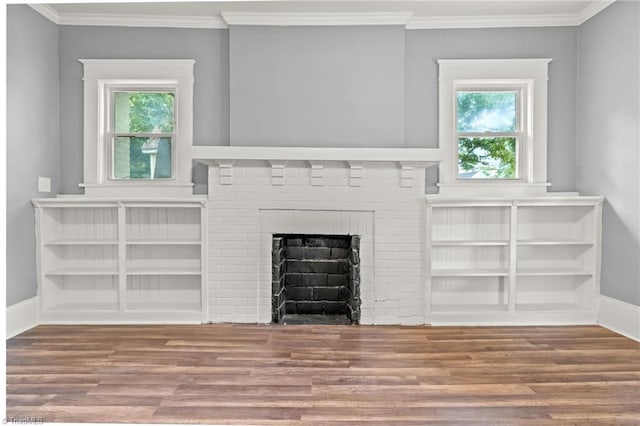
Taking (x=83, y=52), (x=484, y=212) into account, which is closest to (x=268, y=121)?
(x=83, y=52)

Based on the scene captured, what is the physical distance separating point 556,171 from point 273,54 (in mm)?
2821

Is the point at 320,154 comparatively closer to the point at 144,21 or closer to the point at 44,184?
the point at 144,21

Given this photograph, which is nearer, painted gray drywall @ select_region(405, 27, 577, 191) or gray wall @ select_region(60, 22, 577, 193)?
gray wall @ select_region(60, 22, 577, 193)

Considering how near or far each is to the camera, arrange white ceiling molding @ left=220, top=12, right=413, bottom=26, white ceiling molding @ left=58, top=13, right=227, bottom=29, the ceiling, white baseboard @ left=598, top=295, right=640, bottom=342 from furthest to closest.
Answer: white ceiling molding @ left=58, top=13, right=227, bottom=29, white ceiling molding @ left=220, top=12, right=413, bottom=26, the ceiling, white baseboard @ left=598, top=295, right=640, bottom=342

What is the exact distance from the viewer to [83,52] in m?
4.45

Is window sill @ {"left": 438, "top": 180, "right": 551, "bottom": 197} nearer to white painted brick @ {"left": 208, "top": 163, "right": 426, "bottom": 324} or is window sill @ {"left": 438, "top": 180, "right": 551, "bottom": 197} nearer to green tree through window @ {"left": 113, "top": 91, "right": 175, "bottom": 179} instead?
white painted brick @ {"left": 208, "top": 163, "right": 426, "bottom": 324}

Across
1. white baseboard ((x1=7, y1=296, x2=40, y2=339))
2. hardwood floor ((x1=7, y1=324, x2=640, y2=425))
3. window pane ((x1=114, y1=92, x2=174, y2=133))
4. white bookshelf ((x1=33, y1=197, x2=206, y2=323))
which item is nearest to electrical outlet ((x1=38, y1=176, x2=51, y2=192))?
white bookshelf ((x1=33, y1=197, x2=206, y2=323))

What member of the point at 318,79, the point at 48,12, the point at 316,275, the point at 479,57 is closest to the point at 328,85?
the point at 318,79

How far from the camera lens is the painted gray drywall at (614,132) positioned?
3.75 metres

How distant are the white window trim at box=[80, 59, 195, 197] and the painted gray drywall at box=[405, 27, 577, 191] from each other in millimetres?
2046

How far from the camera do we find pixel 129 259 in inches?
175

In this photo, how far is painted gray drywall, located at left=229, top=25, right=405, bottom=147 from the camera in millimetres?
4336

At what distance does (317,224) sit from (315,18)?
182 centimetres

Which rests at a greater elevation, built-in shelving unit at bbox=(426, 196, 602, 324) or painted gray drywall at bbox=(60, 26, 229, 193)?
painted gray drywall at bbox=(60, 26, 229, 193)
